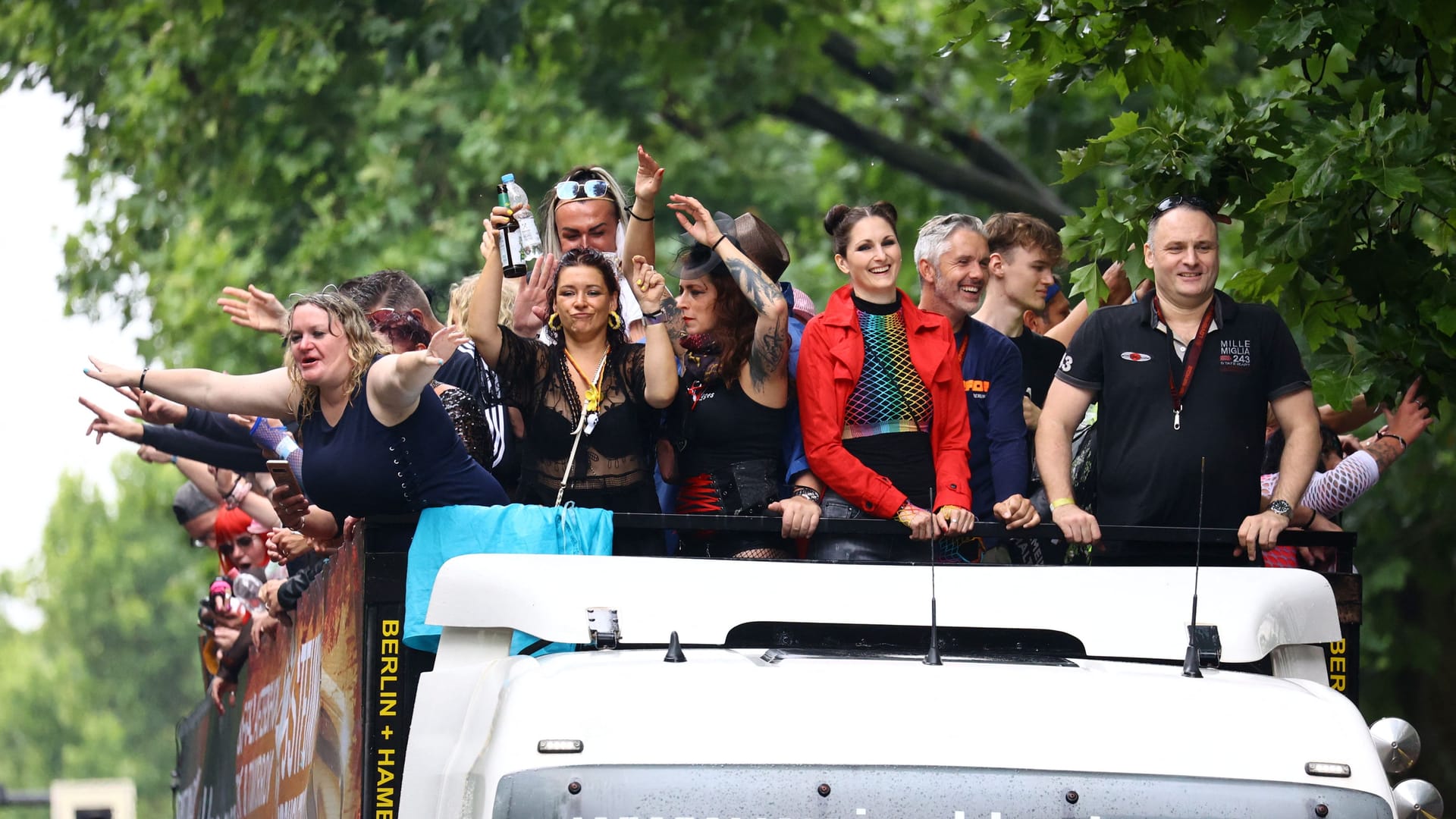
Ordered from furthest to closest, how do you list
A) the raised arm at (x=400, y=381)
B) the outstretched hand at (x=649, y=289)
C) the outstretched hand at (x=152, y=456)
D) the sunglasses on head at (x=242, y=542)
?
the sunglasses on head at (x=242, y=542) < the outstretched hand at (x=152, y=456) < the outstretched hand at (x=649, y=289) < the raised arm at (x=400, y=381)

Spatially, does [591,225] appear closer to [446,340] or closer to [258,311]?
[258,311]

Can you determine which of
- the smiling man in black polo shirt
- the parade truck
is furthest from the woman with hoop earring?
the smiling man in black polo shirt

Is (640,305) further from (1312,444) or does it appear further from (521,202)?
(1312,444)

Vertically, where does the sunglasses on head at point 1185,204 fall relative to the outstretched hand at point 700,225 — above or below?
above

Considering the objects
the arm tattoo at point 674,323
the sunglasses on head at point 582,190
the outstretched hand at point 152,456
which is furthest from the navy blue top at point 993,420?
the outstretched hand at point 152,456

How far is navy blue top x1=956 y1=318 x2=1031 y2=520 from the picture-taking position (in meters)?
6.53

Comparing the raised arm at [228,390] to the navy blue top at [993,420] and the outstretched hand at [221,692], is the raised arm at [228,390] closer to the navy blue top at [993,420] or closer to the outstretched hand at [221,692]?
the navy blue top at [993,420]

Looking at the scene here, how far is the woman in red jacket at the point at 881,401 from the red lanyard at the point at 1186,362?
60cm

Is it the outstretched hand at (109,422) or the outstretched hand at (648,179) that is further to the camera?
the outstretched hand at (109,422)

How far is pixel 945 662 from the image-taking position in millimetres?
4203

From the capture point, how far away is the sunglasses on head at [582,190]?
23.8ft

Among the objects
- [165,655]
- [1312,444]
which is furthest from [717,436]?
[165,655]

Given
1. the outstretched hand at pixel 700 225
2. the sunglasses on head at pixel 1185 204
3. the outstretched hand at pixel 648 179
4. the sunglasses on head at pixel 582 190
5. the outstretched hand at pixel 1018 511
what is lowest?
the outstretched hand at pixel 1018 511

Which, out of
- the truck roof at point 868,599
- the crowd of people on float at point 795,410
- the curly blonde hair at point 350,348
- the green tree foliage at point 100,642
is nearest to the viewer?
the truck roof at point 868,599
